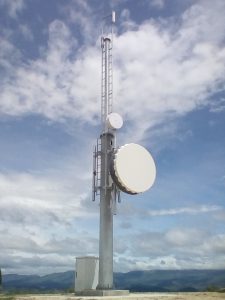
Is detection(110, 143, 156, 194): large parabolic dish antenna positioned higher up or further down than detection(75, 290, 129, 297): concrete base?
higher up

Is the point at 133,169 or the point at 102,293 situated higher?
the point at 133,169

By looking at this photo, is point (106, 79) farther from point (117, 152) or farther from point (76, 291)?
point (76, 291)

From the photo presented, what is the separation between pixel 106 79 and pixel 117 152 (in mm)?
10652

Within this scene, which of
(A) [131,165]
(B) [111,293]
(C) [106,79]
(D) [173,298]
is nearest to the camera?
(D) [173,298]

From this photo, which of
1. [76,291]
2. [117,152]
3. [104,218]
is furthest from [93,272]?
[117,152]

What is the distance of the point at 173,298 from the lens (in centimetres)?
4594

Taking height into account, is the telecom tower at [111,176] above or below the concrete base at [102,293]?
above

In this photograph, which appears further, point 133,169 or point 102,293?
point 133,169

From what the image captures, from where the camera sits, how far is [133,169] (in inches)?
2146

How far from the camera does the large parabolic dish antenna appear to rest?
53.3 m

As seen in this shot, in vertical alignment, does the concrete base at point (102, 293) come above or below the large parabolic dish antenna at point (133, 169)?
below

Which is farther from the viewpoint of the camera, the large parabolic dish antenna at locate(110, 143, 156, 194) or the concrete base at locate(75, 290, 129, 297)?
the large parabolic dish antenna at locate(110, 143, 156, 194)

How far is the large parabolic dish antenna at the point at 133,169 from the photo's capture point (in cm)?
5331

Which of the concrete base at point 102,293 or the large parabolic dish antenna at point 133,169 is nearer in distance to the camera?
the concrete base at point 102,293
